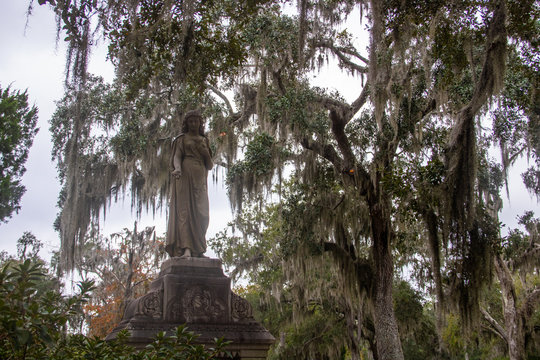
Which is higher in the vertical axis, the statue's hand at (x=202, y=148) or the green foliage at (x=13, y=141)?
the green foliage at (x=13, y=141)

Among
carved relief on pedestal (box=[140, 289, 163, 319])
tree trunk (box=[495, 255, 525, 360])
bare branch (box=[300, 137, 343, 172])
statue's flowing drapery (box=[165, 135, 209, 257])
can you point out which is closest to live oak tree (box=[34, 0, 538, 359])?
bare branch (box=[300, 137, 343, 172])

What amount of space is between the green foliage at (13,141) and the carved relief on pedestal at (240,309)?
17.7 m

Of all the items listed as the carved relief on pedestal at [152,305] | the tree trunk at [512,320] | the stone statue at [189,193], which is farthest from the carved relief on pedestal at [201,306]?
the tree trunk at [512,320]

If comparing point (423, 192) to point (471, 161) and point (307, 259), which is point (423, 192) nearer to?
point (471, 161)

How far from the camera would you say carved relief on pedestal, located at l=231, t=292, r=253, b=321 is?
6.45 m

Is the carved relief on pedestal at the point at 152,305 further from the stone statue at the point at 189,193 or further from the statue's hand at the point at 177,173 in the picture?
the statue's hand at the point at 177,173

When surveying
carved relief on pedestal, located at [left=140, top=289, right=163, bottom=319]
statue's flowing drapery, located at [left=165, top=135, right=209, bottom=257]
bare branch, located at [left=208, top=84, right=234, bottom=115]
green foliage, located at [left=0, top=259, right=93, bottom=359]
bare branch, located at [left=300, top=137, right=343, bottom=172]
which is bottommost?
green foliage, located at [left=0, top=259, right=93, bottom=359]

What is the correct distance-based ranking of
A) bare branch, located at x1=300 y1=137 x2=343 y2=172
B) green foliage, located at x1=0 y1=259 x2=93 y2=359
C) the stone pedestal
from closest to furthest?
green foliage, located at x1=0 y1=259 x2=93 y2=359 → the stone pedestal → bare branch, located at x1=300 y1=137 x2=343 y2=172

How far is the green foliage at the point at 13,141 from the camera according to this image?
67.1ft

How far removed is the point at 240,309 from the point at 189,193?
191cm

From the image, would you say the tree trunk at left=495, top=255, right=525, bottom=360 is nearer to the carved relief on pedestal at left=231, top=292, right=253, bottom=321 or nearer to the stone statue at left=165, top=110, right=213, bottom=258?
the carved relief on pedestal at left=231, top=292, right=253, bottom=321

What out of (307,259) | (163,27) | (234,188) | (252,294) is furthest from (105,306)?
(163,27)

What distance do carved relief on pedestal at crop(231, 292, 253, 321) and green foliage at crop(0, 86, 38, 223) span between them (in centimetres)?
1771

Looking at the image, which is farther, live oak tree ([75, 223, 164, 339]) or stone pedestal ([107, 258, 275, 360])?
live oak tree ([75, 223, 164, 339])
